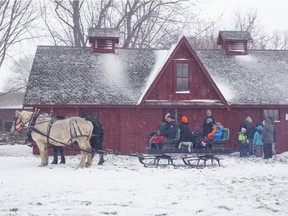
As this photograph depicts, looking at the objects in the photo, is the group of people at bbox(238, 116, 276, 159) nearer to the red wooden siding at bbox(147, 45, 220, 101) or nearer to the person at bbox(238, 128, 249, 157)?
the person at bbox(238, 128, 249, 157)

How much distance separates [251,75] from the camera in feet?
81.8

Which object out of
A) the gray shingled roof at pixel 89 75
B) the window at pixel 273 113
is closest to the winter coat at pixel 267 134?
the window at pixel 273 113

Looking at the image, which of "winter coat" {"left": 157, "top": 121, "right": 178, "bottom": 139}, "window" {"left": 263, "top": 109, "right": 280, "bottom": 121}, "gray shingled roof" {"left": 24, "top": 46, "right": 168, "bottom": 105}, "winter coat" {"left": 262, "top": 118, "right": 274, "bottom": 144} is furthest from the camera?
"window" {"left": 263, "top": 109, "right": 280, "bottom": 121}

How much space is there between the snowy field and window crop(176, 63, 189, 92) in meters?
7.97

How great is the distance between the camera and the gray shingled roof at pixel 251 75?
23188 millimetres

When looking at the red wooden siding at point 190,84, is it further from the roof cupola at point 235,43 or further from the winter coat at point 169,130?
the winter coat at point 169,130

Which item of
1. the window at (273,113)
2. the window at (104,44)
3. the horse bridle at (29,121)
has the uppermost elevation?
the window at (104,44)

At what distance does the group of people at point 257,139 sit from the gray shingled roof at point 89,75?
5.63 m

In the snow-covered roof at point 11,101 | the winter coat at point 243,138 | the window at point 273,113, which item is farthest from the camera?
the snow-covered roof at point 11,101

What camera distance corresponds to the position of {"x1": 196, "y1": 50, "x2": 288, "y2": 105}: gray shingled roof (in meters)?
23.2

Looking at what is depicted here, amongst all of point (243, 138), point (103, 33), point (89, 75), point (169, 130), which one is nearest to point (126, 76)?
point (89, 75)

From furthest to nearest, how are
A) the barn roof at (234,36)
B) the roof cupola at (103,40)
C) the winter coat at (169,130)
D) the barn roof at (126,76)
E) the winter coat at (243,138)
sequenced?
the barn roof at (234,36) → the roof cupola at (103,40) → the barn roof at (126,76) → the winter coat at (243,138) → the winter coat at (169,130)

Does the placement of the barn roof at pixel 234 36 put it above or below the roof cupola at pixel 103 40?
above

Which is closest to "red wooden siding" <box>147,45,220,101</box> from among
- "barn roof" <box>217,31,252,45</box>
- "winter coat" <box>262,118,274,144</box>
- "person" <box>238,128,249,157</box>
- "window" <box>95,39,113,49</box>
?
"person" <box>238,128,249,157</box>
